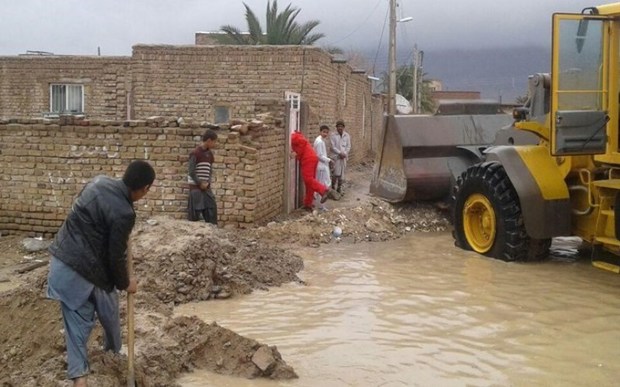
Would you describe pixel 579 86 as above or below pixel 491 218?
above

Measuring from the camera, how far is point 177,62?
1898cm

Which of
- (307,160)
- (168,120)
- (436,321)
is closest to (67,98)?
(307,160)

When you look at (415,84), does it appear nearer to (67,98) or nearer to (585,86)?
(67,98)

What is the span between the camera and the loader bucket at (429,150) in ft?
41.5

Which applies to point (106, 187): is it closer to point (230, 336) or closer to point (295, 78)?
point (230, 336)

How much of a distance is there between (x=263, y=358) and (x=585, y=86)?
5112 millimetres

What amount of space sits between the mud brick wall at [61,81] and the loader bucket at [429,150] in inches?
364

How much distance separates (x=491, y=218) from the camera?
399 inches

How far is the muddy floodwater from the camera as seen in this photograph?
584cm

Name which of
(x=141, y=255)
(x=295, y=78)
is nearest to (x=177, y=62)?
(x=295, y=78)

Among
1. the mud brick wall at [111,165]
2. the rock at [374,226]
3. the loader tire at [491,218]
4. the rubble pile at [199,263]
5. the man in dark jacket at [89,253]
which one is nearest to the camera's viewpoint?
the man in dark jacket at [89,253]

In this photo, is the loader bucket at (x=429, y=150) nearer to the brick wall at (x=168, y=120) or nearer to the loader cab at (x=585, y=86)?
the brick wall at (x=168, y=120)

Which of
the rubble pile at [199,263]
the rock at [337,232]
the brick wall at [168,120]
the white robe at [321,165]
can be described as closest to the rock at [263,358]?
the rubble pile at [199,263]

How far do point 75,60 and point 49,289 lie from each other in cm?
1703
